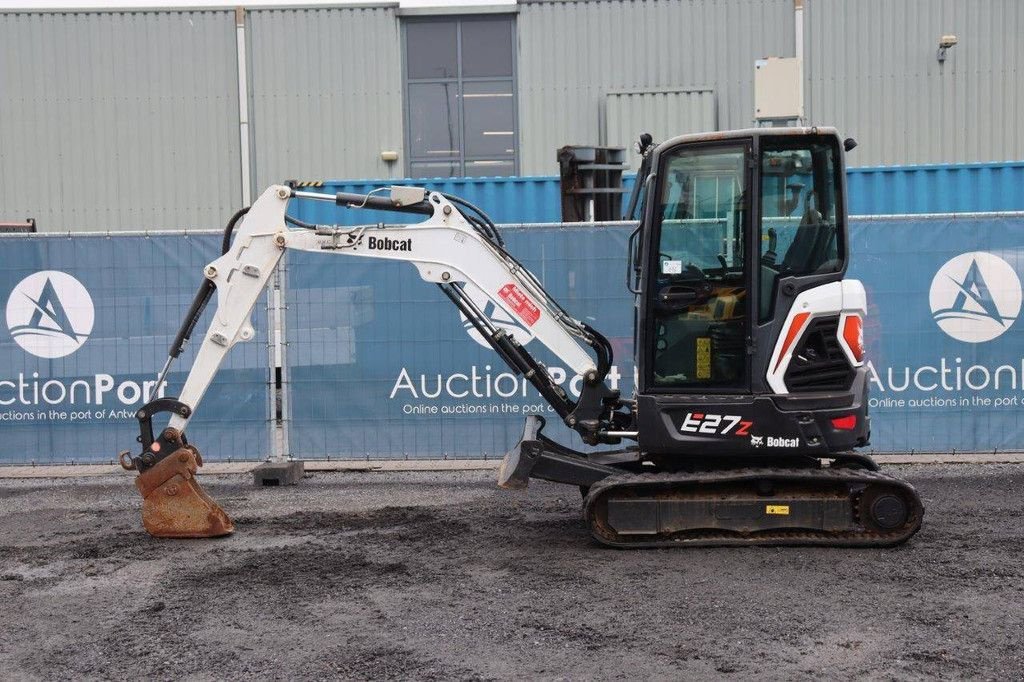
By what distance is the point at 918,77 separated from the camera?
2147 cm

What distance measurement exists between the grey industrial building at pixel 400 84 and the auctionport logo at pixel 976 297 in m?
10.8

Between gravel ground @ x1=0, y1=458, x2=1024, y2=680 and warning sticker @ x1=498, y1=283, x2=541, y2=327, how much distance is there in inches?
60.5

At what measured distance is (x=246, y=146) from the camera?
71.4 feet

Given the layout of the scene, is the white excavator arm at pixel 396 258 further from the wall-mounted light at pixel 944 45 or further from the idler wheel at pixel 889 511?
the wall-mounted light at pixel 944 45

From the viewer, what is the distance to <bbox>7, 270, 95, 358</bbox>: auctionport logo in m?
11.4

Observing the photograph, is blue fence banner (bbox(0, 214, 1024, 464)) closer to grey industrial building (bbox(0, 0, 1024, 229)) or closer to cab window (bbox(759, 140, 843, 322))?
cab window (bbox(759, 140, 843, 322))

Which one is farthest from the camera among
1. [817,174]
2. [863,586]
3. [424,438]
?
Result: [424,438]

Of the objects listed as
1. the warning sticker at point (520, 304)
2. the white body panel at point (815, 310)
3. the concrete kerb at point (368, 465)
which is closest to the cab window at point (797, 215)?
the white body panel at point (815, 310)

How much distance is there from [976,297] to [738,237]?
4519mm

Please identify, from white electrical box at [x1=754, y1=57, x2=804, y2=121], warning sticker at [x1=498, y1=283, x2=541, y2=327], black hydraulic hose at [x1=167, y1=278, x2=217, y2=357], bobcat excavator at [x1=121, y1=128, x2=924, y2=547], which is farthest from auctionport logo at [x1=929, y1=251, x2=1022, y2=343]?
black hydraulic hose at [x1=167, y1=278, x2=217, y2=357]

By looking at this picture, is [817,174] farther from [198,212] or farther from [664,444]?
[198,212]

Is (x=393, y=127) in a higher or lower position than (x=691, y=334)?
higher

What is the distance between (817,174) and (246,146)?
15.8 m

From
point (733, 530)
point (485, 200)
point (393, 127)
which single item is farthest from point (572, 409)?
point (393, 127)
